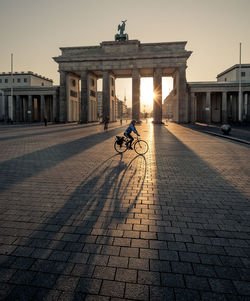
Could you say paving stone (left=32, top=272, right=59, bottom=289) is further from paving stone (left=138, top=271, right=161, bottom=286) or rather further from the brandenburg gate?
the brandenburg gate

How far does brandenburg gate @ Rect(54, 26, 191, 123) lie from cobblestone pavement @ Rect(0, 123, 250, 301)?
42.0m

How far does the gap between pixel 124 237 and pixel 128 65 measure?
4796 centimetres

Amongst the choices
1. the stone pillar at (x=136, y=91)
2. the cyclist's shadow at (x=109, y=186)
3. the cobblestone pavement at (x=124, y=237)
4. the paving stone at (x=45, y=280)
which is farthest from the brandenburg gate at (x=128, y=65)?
the paving stone at (x=45, y=280)

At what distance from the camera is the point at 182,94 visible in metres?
46.9

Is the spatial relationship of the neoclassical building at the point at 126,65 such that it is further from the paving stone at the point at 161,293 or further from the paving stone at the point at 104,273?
the paving stone at the point at 161,293

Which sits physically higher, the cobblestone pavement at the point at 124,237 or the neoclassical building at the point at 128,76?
the neoclassical building at the point at 128,76

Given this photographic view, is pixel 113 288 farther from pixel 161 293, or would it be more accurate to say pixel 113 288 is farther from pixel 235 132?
pixel 235 132

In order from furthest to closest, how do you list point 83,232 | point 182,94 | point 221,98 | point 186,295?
point 221,98, point 182,94, point 83,232, point 186,295

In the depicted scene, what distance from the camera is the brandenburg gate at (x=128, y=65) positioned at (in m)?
45.8

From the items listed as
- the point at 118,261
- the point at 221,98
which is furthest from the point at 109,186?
the point at 221,98

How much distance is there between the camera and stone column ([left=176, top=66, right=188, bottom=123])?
4600 cm

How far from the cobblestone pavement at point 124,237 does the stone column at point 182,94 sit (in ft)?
138

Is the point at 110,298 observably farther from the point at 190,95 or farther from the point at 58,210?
the point at 190,95

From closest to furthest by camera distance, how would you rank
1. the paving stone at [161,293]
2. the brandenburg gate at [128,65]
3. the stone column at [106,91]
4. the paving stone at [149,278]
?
the paving stone at [161,293], the paving stone at [149,278], the brandenburg gate at [128,65], the stone column at [106,91]
